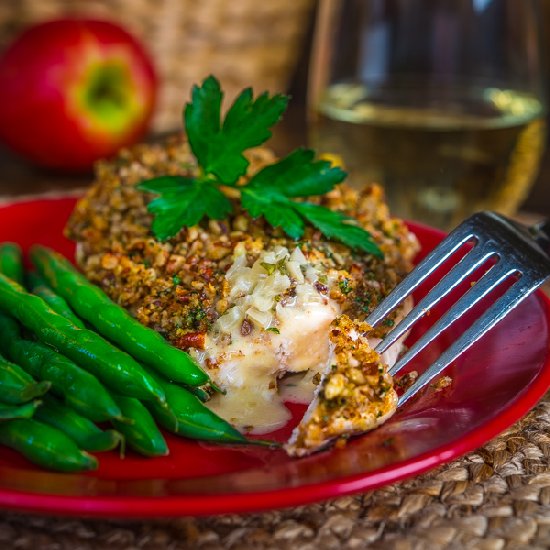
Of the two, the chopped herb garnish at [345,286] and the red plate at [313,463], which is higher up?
the chopped herb garnish at [345,286]

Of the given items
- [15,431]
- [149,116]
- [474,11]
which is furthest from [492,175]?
[15,431]

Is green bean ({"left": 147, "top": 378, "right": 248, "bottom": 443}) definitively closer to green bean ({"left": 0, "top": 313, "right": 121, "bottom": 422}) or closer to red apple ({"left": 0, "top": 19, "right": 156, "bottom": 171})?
green bean ({"left": 0, "top": 313, "right": 121, "bottom": 422})

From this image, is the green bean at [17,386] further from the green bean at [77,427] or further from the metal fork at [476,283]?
the metal fork at [476,283]

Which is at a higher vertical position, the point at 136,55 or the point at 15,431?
the point at 136,55

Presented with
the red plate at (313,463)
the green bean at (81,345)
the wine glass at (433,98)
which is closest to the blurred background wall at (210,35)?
the wine glass at (433,98)

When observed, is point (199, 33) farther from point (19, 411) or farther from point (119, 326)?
point (19, 411)

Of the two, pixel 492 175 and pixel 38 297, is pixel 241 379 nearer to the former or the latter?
pixel 38 297

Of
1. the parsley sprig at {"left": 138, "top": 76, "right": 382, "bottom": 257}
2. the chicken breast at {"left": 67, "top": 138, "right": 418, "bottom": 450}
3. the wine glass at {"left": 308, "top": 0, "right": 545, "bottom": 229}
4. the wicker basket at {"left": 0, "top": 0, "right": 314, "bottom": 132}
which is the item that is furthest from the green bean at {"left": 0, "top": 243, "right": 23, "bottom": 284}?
the wicker basket at {"left": 0, "top": 0, "right": 314, "bottom": 132}
